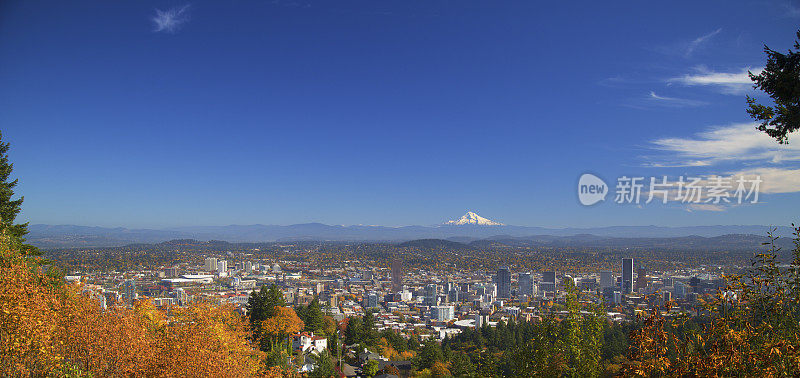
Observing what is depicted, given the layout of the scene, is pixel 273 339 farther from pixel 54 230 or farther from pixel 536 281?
pixel 54 230

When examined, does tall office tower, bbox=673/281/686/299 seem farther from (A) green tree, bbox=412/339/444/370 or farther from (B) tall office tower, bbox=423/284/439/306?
(B) tall office tower, bbox=423/284/439/306

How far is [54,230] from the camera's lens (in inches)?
3780

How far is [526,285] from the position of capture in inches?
2361

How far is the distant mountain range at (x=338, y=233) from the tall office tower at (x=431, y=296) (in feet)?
130

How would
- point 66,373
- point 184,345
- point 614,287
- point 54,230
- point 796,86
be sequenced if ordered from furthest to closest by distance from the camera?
point 54,230
point 614,287
point 66,373
point 184,345
point 796,86

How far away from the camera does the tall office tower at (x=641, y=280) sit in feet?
147

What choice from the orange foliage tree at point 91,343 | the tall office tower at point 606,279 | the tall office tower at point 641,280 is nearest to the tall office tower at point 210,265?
the tall office tower at point 606,279

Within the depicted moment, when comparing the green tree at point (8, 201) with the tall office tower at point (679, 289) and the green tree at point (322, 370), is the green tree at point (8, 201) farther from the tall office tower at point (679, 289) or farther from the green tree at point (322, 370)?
the tall office tower at point (679, 289)

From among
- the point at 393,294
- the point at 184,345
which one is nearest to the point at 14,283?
the point at 184,345

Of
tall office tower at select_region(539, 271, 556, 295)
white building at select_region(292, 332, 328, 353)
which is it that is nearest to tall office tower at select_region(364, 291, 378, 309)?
tall office tower at select_region(539, 271, 556, 295)

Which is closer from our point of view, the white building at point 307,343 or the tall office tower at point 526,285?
the white building at point 307,343

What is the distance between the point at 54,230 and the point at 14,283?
113 m

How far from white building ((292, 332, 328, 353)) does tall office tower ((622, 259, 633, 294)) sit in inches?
1444

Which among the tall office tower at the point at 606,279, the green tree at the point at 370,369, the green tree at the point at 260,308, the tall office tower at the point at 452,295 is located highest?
the green tree at the point at 260,308
